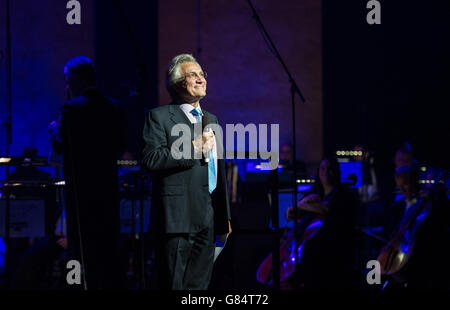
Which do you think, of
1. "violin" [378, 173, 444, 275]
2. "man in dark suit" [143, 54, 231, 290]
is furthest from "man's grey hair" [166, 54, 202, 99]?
"violin" [378, 173, 444, 275]

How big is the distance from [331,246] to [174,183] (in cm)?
195

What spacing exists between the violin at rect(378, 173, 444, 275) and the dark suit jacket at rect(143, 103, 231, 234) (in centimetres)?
153

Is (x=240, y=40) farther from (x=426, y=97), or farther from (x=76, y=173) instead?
(x=76, y=173)

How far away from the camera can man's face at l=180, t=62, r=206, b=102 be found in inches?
118

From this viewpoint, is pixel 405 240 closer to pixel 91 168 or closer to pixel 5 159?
pixel 91 168

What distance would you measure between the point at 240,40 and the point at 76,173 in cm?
545

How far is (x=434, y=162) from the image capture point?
927cm

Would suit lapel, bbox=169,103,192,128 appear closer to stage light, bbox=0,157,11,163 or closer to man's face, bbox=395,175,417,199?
stage light, bbox=0,157,11,163

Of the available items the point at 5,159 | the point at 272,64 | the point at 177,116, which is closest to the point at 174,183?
the point at 177,116

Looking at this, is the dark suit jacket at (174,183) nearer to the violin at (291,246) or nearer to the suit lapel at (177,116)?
the suit lapel at (177,116)

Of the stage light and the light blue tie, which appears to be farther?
the stage light

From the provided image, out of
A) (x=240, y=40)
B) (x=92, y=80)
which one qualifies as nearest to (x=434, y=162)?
(x=240, y=40)

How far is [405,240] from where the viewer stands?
397cm

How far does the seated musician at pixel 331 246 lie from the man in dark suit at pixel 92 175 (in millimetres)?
1478
